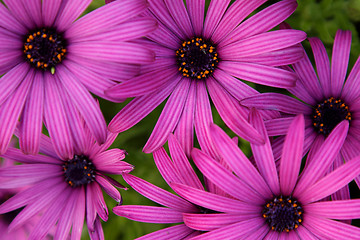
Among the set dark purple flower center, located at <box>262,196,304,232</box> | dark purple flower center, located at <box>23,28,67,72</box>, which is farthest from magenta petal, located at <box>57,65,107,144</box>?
dark purple flower center, located at <box>262,196,304,232</box>

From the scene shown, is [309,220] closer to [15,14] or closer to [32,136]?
[32,136]

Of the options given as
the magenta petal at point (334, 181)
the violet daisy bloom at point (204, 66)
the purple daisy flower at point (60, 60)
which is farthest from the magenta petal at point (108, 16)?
the magenta petal at point (334, 181)

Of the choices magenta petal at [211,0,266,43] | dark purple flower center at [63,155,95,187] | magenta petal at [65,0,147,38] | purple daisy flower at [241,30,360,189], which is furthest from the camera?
dark purple flower center at [63,155,95,187]

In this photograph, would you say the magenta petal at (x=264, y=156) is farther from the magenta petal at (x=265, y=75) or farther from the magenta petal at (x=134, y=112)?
the magenta petal at (x=134, y=112)

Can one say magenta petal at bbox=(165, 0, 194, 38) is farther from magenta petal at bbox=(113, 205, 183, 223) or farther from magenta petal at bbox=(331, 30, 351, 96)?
magenta petal at bbox=(113, 205, 183, 223)

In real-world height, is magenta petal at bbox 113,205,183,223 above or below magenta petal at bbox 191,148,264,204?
below

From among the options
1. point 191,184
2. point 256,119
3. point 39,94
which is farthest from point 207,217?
point 39,94
